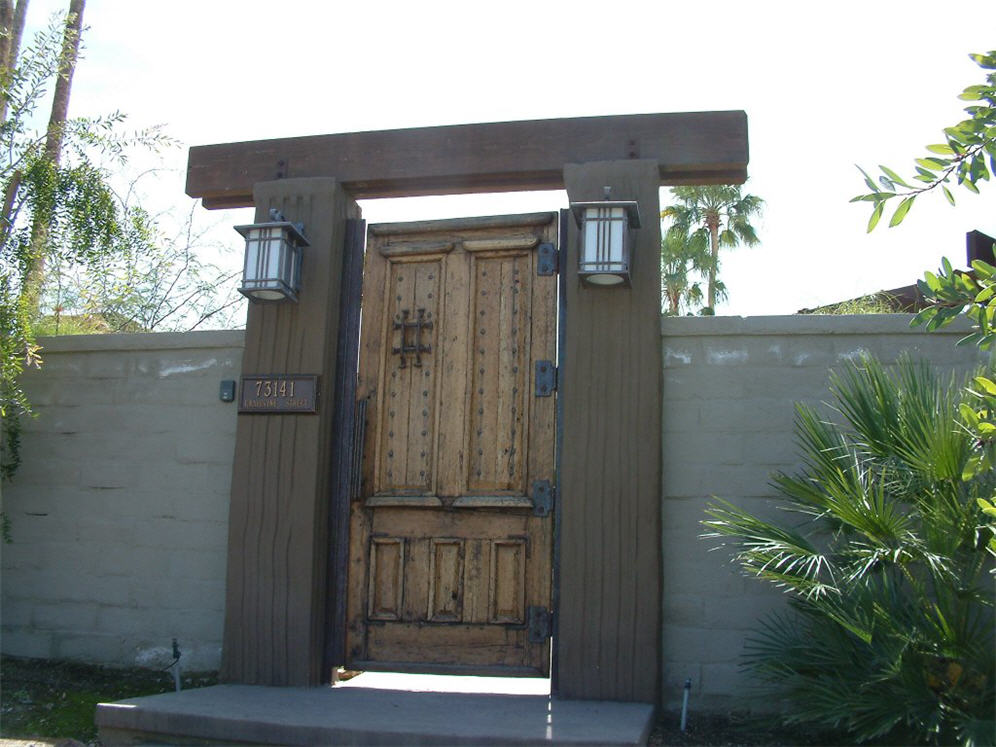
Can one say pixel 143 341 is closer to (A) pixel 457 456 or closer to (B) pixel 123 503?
(B) pixel 123 503

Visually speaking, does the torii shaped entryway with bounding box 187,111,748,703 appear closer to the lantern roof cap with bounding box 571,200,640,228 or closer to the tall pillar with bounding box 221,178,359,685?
the tall pillar with bounding box 221,178,359,685

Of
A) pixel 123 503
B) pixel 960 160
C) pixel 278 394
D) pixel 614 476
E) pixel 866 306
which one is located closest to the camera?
pixel 960 160

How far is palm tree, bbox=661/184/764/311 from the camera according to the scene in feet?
77.5

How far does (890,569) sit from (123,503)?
417cm

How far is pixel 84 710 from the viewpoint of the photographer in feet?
16.9

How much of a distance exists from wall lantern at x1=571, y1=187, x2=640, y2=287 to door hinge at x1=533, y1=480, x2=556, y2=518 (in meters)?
1.07

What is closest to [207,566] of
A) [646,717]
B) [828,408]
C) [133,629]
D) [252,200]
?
[133,629]

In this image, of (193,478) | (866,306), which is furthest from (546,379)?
(866,306)

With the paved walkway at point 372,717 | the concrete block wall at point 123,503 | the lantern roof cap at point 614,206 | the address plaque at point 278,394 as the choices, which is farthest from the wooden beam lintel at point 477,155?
the paved walkway at point 372,717

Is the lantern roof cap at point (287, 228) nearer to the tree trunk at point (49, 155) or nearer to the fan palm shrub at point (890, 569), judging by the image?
the tree trunk at point (49, 155)

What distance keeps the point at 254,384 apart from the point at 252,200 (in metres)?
1.18

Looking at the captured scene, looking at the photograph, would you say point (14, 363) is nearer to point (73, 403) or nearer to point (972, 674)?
point (73, 403)

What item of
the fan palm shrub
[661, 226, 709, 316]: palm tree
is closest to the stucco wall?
the fan palm shrub

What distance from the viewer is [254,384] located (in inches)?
222
